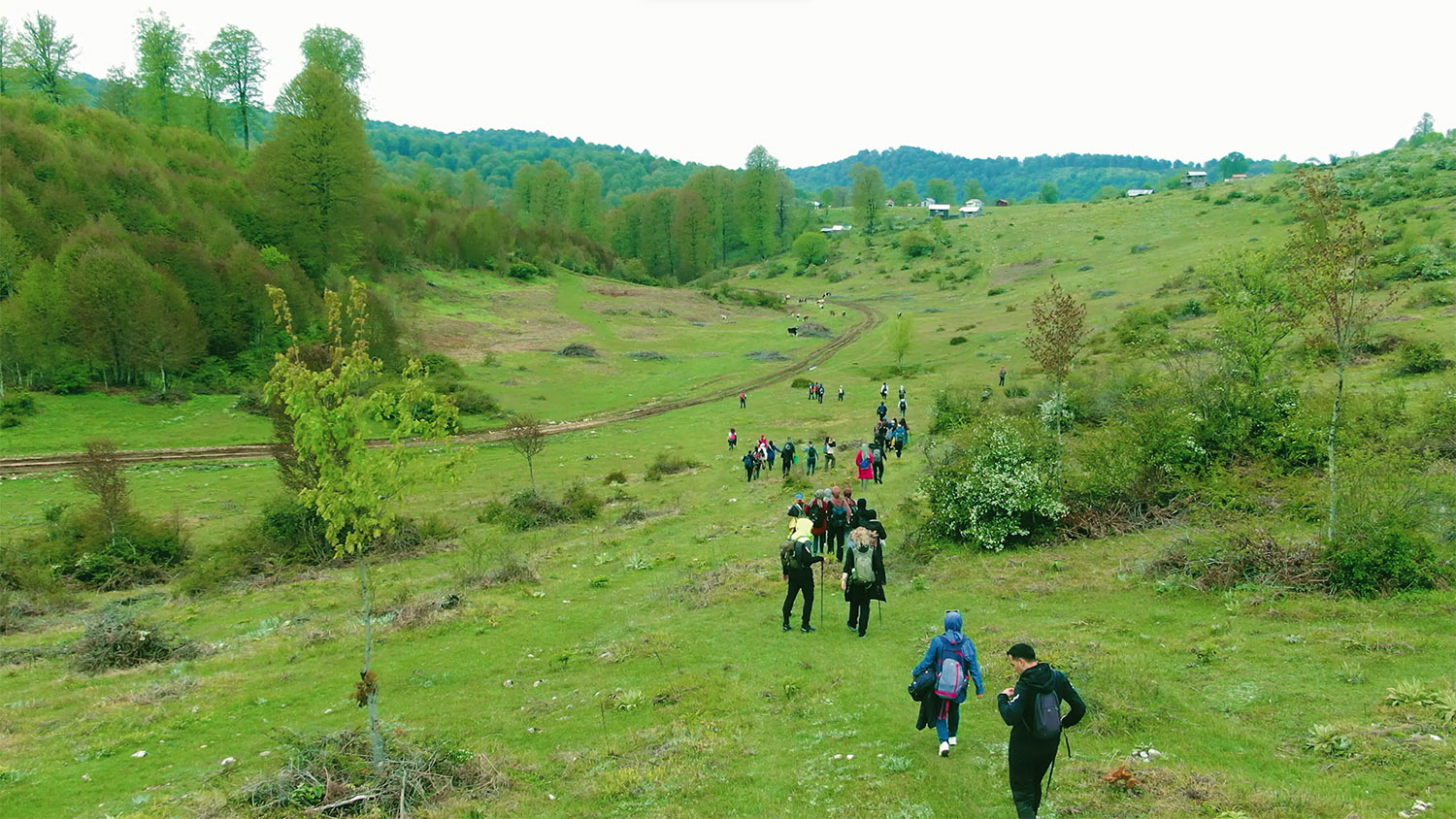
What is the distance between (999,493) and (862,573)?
7.43 m

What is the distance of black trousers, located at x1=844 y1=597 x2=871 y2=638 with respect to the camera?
1415 cm

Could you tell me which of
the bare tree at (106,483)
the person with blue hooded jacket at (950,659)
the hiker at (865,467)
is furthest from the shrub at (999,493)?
the bare tree at (106,483)

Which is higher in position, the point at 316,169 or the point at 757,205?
the point at 757,205

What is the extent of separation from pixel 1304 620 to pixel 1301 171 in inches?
337

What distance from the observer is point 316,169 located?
68125mm

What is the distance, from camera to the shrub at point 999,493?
19266 millimetres

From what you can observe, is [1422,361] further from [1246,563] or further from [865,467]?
[1246,563]

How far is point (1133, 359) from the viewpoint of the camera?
42.7 metres

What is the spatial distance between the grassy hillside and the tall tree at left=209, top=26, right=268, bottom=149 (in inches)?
2949

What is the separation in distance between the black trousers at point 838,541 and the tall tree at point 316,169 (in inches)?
2655

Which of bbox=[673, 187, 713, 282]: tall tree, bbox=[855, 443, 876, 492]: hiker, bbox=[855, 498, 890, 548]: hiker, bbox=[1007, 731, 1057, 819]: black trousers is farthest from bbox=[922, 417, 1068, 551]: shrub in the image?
bbox=[673, 187, 713, 282]: tall tree

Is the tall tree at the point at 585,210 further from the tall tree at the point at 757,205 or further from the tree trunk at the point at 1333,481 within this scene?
the tree trunk at the point at 1333,481

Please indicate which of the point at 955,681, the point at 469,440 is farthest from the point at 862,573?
Result: the point at 469,440

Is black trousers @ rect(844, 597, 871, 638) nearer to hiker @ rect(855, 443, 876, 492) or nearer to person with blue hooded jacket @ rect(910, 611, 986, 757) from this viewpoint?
person with blue hooded jacket @ rect(910, 611, 986, 757)
